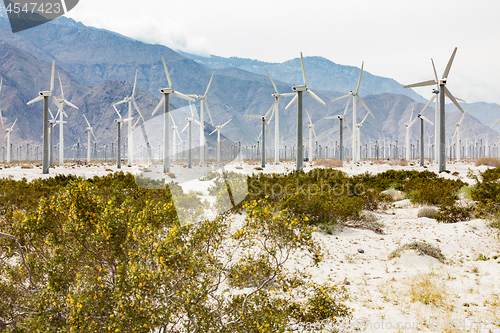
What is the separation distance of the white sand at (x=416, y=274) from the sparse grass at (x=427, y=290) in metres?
0.02

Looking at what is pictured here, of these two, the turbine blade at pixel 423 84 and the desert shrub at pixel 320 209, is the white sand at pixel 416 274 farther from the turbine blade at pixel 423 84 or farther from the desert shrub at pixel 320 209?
the turbine blade at pixel 423 84

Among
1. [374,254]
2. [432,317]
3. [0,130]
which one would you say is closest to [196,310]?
[432,317]

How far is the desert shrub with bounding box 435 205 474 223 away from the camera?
14.7m

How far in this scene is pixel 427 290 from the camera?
7.59 meters

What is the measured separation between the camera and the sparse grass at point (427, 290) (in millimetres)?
7190

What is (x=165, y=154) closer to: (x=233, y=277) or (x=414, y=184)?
(x=414, y=184)

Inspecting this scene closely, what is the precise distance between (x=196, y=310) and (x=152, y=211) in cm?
239

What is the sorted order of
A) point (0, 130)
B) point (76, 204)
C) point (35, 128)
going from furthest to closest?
point (35, 128) → point (0, 130) → point (76, 204)

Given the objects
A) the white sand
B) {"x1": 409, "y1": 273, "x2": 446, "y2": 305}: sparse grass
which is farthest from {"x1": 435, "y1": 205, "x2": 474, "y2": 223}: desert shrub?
{"x1": 409, "y1": 273, "x2": 446, "y2": 305}: sparse grass

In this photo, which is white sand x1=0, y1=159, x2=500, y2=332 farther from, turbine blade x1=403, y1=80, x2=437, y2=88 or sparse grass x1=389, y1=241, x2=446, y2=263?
turbine blade x1=403, y1=80, x2=437, y2=88

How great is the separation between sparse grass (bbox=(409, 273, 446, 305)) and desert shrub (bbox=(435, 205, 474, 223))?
7.13 m

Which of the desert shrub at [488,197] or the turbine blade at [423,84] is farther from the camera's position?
the turbine blade at [423,84]

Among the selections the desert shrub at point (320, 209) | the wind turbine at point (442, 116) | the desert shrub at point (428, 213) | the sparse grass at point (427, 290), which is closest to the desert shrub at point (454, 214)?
the desert shrub at point (428, 213)

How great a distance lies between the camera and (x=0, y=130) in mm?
154875
